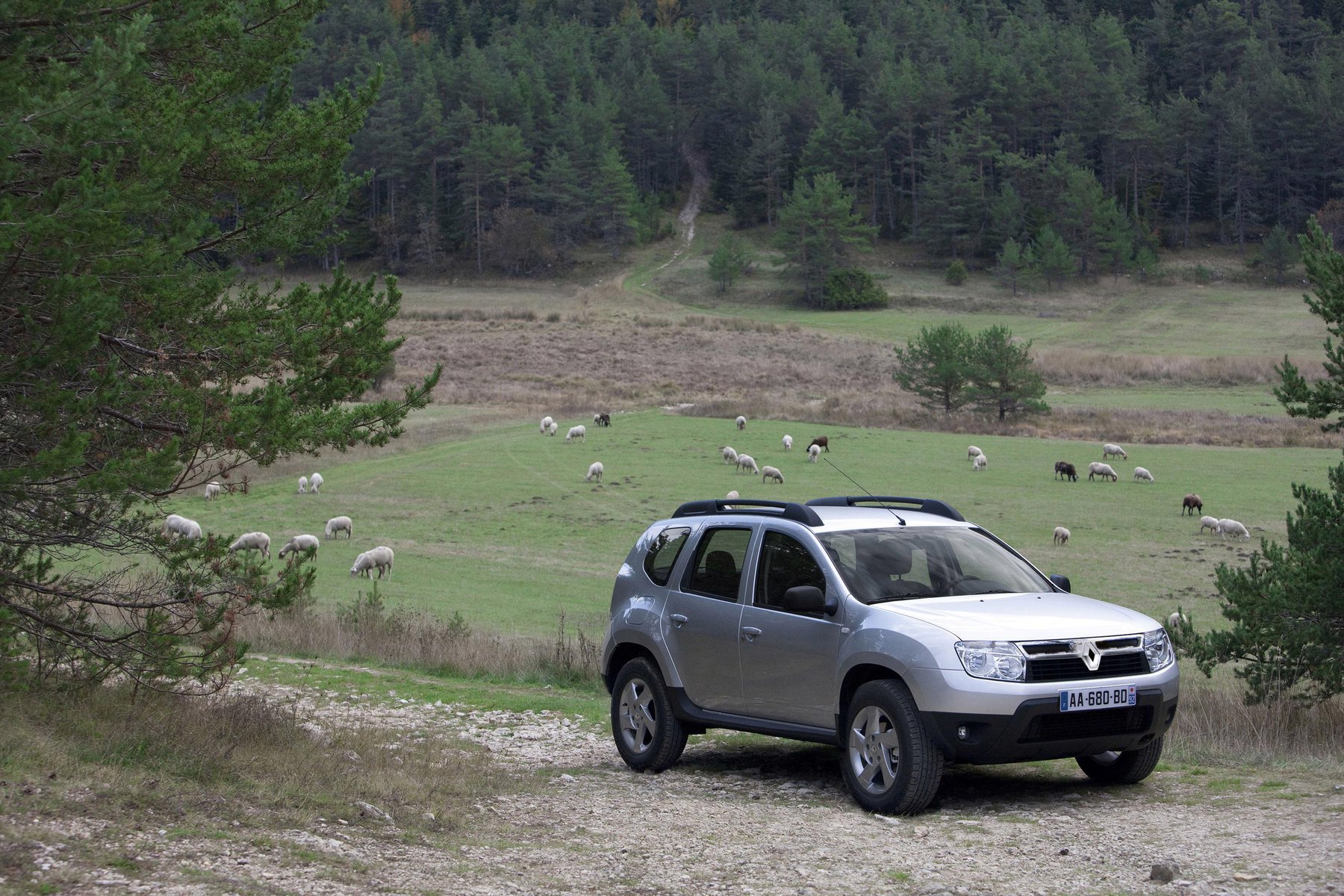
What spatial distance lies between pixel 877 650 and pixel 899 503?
2662mm

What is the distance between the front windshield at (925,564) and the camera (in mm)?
9359

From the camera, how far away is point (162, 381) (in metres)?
9.63

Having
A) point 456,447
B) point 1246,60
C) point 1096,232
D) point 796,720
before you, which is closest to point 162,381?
point 796,720

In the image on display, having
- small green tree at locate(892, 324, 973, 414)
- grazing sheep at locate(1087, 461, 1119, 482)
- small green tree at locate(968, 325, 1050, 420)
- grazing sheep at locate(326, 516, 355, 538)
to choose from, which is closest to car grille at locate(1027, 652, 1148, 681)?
grazing sheep at locate(326, 516, 355, 538)

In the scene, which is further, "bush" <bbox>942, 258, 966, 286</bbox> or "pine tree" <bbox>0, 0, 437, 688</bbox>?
"bush" <bbox>942, 258, 966, 286</bbox>

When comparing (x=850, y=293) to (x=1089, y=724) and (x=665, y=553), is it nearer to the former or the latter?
(x=665, y=553)

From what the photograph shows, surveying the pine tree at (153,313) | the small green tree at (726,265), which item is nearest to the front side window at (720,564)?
the pine tree at (153,313)

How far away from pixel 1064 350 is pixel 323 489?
63.6 metres

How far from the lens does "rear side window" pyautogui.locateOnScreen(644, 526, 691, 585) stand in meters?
10.9

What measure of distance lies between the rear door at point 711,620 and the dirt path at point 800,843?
0.75 m

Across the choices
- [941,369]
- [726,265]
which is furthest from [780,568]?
[726,265]

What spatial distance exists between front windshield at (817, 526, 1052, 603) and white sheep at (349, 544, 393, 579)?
21.1 meters

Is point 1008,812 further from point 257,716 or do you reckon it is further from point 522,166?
point 522,166

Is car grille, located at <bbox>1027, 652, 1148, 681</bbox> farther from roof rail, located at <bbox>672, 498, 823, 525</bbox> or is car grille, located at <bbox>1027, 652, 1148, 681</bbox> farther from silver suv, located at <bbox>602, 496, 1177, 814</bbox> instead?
A: roof rail, located at <bbox>672, 498, 823, 525</bbox>
